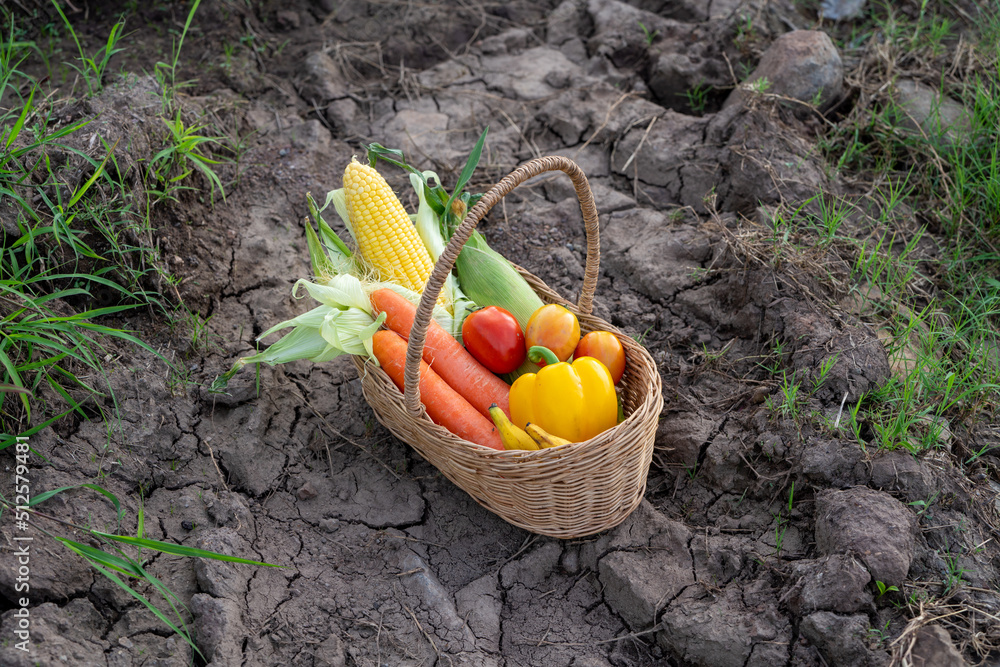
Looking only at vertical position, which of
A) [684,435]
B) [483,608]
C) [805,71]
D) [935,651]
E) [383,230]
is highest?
[805,71]

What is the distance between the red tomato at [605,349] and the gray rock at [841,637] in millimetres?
1015

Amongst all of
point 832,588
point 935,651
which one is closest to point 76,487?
point 832,588

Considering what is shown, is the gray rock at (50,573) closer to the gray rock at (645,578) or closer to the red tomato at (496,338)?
the red tomato at (496,338)

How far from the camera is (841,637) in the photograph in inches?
82.5

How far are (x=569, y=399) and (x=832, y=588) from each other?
3.25 ft

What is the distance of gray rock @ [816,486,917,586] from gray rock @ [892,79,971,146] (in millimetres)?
2196

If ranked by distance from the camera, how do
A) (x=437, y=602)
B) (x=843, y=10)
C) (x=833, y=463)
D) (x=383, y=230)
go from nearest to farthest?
(x=437, y=602) < (x=833, y=463) < (x=383, y=230) < (x=843, y=10)

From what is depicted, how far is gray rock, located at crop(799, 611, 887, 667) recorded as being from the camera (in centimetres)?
207

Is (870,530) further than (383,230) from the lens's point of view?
No

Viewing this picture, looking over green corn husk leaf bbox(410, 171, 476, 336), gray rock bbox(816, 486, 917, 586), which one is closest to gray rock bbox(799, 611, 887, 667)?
gray rock bbox(816, 486, 917, 586)

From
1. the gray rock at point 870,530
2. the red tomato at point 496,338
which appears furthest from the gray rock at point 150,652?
the gray rock at point 870,530

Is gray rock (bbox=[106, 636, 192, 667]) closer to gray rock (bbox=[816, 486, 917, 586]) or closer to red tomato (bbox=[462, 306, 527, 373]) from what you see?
red tomato (bbox=[462, 306, 527, 373])

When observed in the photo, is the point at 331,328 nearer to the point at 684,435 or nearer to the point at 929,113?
the point at 684,435

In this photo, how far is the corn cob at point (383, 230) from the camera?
9.06 ft
